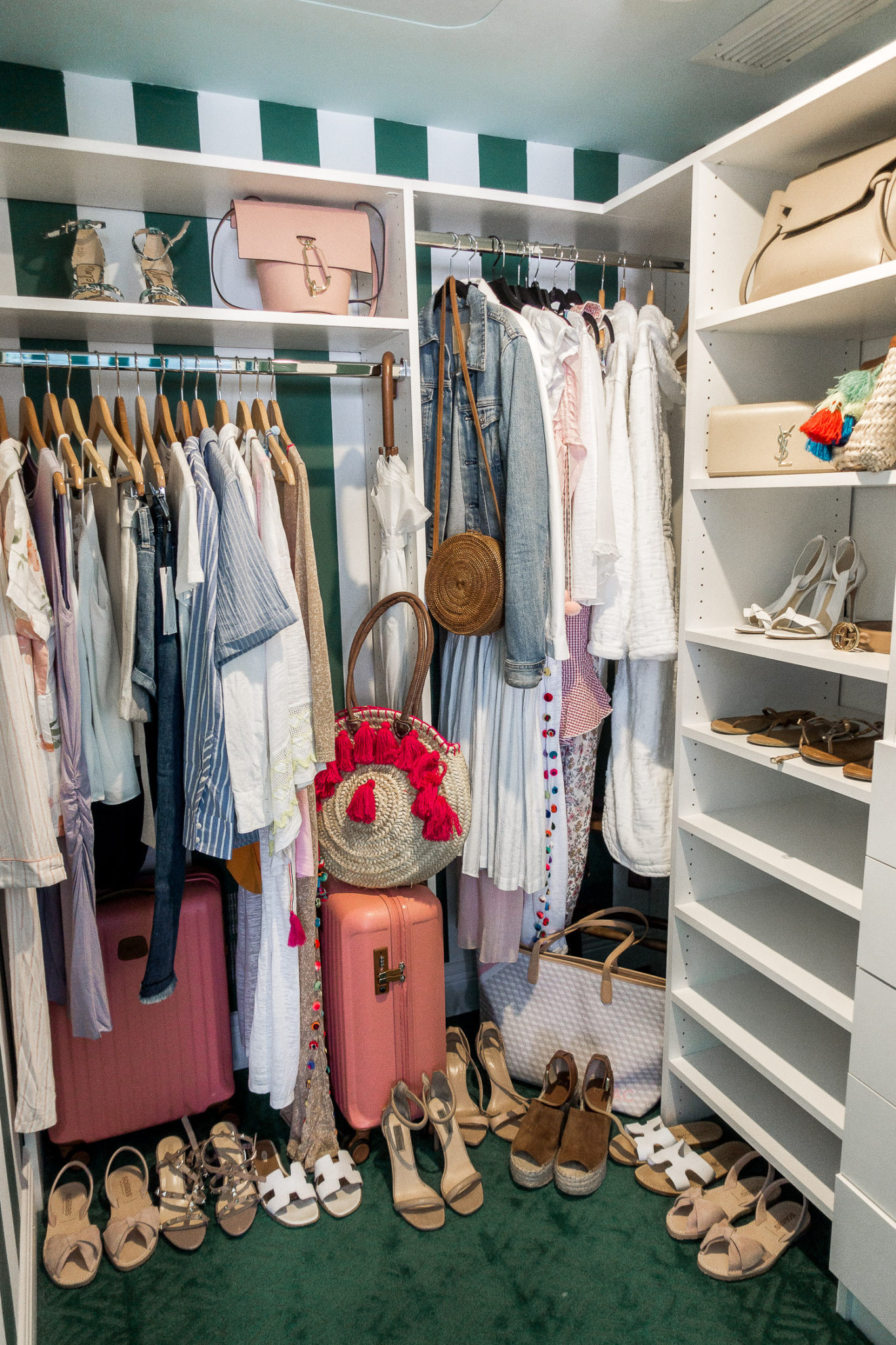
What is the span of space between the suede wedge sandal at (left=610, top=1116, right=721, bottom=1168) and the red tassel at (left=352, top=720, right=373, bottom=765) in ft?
3.50

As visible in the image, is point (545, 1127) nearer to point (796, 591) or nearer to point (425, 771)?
point (425, 771)

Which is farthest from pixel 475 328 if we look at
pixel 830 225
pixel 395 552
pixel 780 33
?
pixel 780 33

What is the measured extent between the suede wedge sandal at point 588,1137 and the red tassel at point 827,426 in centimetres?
153

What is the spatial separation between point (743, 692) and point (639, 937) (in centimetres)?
76

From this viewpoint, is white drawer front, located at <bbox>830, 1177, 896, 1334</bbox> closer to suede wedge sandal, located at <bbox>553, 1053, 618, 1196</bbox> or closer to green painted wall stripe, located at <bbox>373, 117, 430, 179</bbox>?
suede wedge sandal, located at <bbox>553, 1053, 618, 1196</bbox>

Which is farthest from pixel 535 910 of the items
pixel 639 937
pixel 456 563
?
pixel 456 563

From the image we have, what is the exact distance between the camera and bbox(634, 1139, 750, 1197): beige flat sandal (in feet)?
6.32

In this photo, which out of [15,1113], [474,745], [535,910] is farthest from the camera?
[535,910]

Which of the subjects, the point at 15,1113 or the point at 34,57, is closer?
the point at 15,1113

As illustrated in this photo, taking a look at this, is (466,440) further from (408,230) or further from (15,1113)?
(15,1113)

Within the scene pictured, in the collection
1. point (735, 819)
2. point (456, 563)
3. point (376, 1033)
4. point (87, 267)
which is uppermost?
point (87, 267)

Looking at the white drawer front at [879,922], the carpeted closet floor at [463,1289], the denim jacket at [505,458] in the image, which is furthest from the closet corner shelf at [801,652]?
the carpeted closet floor at [463,1289]

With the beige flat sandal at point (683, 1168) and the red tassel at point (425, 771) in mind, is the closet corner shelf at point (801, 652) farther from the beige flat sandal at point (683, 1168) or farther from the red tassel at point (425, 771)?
the beige flat sandal at point (683, 1168)

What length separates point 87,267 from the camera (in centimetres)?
183
